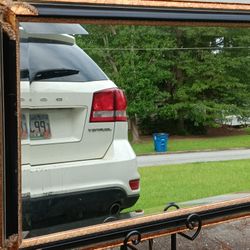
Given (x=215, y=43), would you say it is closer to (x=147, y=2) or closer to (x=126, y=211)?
(x=147, y=2)

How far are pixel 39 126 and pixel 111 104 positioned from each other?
39 centimetres

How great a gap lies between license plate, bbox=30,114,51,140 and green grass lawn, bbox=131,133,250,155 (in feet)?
1.42

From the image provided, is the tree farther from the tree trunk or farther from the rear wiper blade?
the rear wiper blade

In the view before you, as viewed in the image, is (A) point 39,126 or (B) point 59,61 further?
(B) point 59,61

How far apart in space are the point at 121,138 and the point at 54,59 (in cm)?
47

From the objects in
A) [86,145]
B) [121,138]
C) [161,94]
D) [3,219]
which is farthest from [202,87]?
[3,219]

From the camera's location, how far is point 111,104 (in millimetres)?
2195

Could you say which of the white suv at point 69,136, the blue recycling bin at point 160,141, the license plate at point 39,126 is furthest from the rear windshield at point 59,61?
the blue recycling bin at point 160,141

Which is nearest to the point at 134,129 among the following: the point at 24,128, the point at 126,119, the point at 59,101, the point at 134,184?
the point at 126,119

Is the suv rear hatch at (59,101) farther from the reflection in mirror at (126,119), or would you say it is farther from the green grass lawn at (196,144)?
the green grass lawn at (196,144)

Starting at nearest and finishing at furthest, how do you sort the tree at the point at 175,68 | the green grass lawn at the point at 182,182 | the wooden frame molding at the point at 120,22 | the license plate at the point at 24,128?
the wooden frame molding at the point at 120,22, the license plate at the point at 24,128, the tree at the point at 175,68, the green grass lawn at the point at 182,182

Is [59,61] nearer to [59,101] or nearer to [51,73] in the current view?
[51,73]

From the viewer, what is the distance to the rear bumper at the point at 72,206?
1980 millimetres

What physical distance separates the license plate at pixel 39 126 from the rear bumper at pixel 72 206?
262mm
